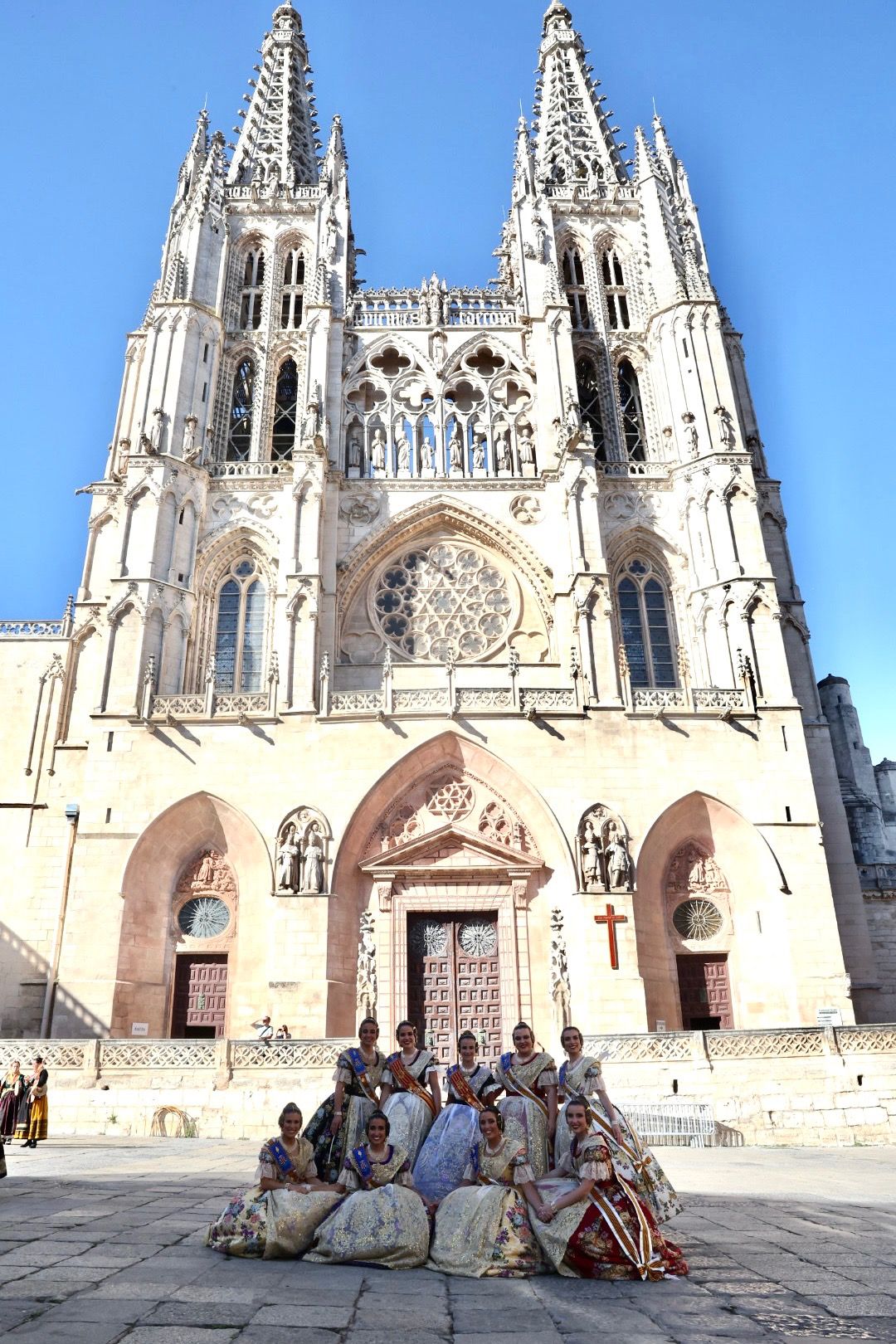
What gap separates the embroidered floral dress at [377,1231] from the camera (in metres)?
4.64

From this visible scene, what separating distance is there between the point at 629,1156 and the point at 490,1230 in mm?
890

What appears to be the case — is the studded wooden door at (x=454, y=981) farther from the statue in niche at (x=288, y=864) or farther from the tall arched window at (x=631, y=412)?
the tall arched window at (x=631, y=412)

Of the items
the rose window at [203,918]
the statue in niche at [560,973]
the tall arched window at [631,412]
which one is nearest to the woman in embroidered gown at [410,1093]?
the statue in niche at [560,973]

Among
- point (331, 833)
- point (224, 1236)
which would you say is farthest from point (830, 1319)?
point (331, 833)

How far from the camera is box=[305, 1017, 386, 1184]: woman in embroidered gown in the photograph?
5.59 meters

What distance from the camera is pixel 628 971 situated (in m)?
16.7

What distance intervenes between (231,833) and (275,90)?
99.6 feet

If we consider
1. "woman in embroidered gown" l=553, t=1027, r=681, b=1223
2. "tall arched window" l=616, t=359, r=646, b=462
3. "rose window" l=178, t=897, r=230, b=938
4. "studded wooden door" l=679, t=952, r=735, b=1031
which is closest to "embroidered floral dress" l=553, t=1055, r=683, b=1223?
"woman in embroidered gown" l=553, t=1027, r=681, b=1223

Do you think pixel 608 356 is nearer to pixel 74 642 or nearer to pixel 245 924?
pixel 74 642

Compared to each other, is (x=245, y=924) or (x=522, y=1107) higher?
(x=245, y=924)

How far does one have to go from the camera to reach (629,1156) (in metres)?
4.98

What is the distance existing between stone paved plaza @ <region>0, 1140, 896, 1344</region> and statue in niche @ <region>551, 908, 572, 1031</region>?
1046cm

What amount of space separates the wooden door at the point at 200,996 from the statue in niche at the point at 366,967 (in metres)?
2.83

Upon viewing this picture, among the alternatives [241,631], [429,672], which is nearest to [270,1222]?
[429,672]
